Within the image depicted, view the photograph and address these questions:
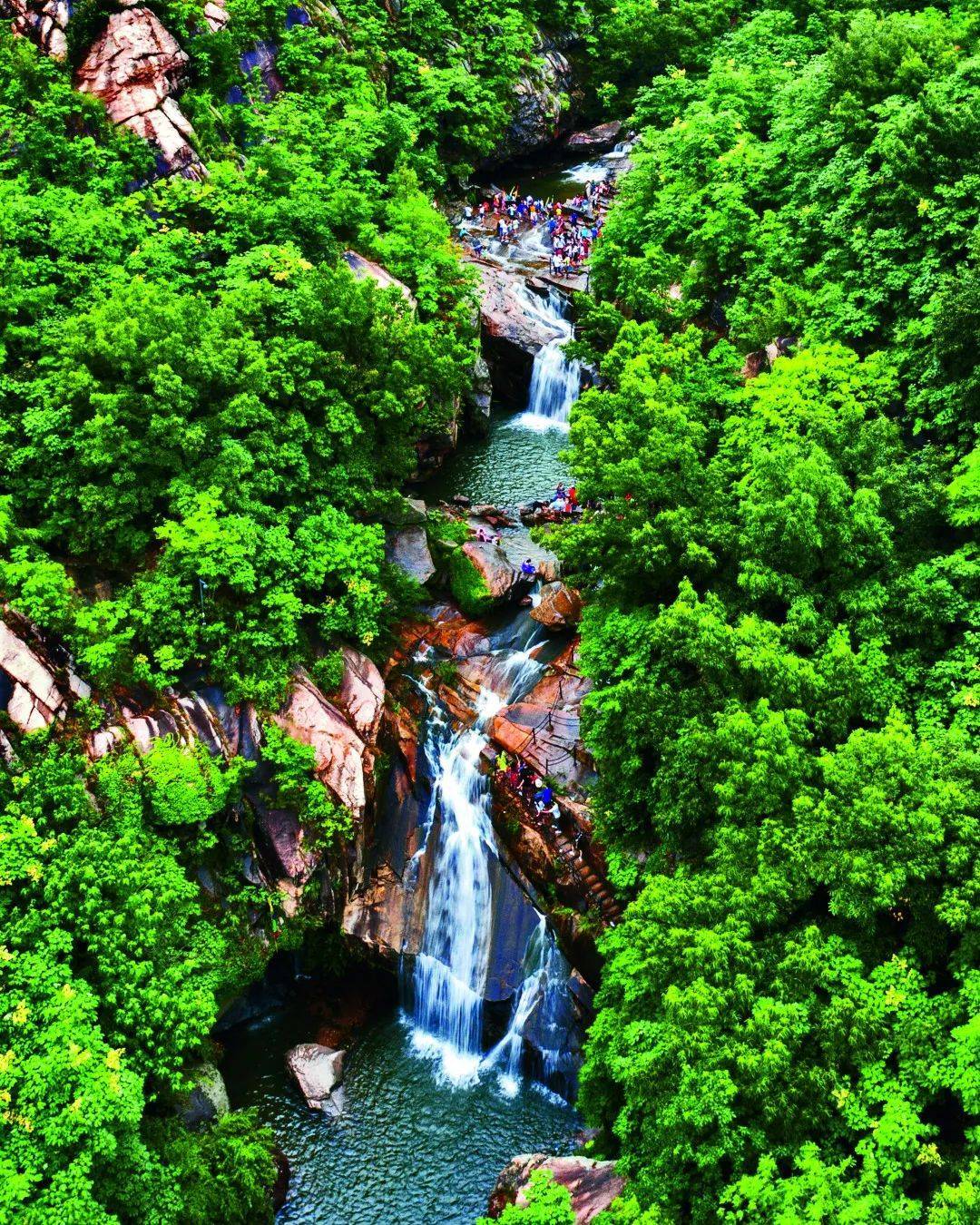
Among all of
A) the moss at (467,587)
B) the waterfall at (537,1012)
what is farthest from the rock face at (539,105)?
the waterfall at (537,1012)

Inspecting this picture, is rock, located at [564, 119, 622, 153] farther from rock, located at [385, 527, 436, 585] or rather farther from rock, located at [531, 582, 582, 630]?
rock, located at [531, 582, 582, 630]

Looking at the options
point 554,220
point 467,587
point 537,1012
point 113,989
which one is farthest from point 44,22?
point 537,1012

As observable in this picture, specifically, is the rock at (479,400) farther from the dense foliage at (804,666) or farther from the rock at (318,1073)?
the rock at (318,1073)

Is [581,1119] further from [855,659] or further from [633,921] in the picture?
[855,659]

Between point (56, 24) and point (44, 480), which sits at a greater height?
point (56, 24)

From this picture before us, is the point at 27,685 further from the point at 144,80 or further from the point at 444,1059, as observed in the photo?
the point at 144,80

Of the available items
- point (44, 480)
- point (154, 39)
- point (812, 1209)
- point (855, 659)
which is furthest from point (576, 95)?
point (812, 1209)

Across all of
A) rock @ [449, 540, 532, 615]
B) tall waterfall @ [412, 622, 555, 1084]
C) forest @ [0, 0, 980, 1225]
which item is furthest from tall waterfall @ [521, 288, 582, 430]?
tall waterfall @ [412, 622, 555, 1084]
